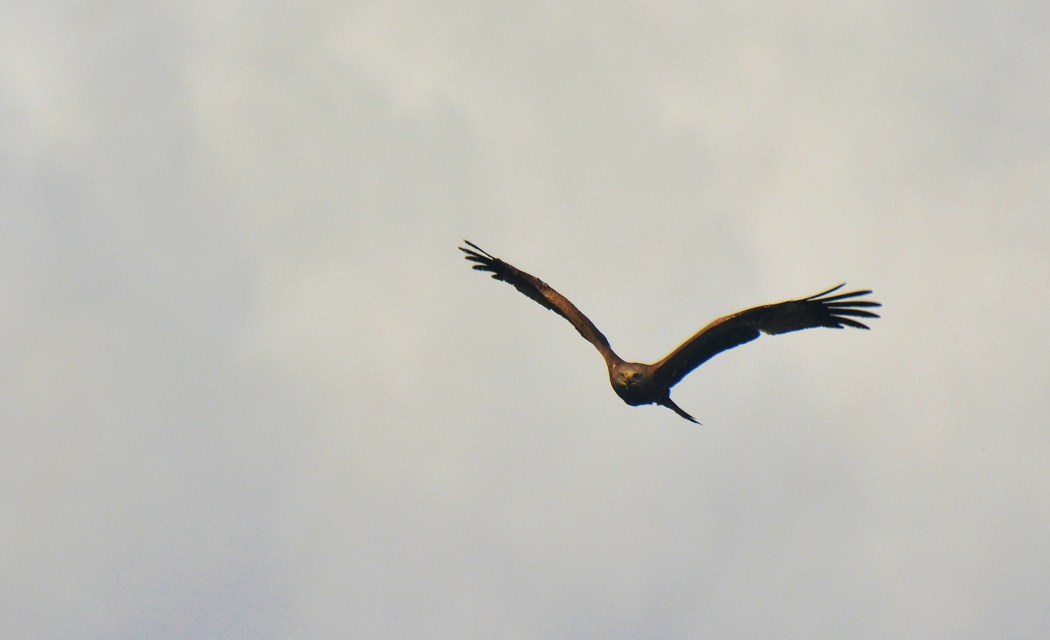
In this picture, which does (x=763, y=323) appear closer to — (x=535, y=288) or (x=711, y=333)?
(x=711, y=333)

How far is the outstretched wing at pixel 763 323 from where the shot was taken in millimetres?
23609

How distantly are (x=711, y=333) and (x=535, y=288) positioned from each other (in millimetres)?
4258

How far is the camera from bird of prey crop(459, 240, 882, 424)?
2366 cm

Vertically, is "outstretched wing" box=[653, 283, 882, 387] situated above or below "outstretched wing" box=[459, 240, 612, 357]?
below

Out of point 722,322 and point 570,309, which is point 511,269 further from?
point 722,322

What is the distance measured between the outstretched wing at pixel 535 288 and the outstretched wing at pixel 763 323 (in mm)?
2127

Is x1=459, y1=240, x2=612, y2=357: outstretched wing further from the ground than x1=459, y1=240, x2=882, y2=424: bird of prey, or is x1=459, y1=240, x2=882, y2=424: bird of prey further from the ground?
x1=459, y1=240, x2=612, y2=357: outstretched wing

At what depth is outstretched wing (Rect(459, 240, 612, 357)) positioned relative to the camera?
26.8m

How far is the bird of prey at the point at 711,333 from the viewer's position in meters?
23.7

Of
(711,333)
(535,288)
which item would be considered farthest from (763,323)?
(535,288)

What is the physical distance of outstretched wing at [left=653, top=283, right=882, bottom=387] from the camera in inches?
930

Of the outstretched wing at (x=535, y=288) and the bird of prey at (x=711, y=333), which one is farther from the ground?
the outstretched wing at (x=535, y=288)

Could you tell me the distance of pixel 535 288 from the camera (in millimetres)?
27781

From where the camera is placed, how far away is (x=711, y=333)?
960 inches
